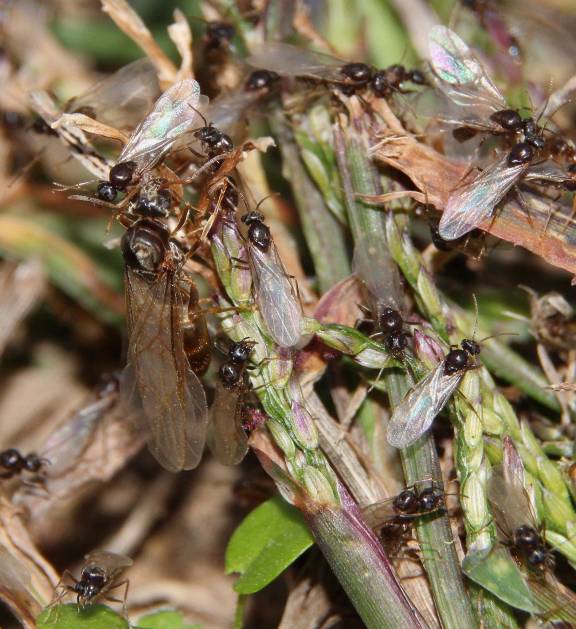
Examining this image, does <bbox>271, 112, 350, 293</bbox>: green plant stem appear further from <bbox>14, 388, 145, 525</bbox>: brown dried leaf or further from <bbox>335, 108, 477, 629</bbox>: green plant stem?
<bbox>14, 388, 145, 525</bbox>: brown dried leaf

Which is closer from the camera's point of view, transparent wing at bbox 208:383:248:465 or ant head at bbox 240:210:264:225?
Result: transparent wing at bbox 208:383:248:465

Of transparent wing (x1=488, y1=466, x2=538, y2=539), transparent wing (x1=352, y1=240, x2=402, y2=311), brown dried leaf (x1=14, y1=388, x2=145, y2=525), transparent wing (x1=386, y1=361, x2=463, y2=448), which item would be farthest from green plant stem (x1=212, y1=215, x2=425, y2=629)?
brown dried leaf (x1=14, y1=388, x2=145, y2=525)

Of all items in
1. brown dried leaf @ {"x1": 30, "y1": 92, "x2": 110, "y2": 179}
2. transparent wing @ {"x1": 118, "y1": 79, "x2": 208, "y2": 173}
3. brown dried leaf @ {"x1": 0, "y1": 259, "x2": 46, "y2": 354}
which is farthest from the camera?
brown dried leaf @ {"x1": 0, "y1": 259, "x2": 46, "y2": 354}

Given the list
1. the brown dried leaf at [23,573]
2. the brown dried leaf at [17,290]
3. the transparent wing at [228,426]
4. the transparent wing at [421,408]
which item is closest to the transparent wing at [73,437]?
the brown dried leaf at [23,573]

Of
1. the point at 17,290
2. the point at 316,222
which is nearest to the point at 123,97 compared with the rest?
the point at 316,222

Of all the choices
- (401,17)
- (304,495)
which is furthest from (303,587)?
(401,17)

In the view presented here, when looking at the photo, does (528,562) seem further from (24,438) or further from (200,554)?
(24,438)
